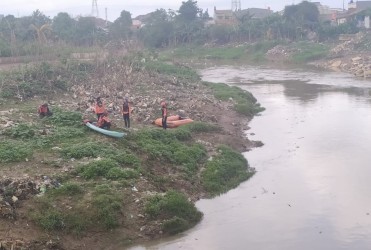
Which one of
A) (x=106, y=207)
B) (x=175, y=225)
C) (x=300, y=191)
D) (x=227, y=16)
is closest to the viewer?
A: (x=106, y=207)

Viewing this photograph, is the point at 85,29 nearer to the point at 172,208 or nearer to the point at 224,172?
the point at 224,172

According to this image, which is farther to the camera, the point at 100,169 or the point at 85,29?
the point at 85,29

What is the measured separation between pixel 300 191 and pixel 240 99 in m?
14.1

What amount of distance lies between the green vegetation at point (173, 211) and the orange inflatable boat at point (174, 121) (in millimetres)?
6732

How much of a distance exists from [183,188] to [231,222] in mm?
2017

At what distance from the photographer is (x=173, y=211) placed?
12.5 metres

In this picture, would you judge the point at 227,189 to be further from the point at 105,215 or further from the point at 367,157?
the point at 367,157

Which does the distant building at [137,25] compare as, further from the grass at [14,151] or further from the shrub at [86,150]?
the grass at [14,151]

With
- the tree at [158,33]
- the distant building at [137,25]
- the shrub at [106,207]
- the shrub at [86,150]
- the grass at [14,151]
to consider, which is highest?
the distant building at [137,25]

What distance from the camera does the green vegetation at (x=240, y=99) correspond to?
86.3 ft

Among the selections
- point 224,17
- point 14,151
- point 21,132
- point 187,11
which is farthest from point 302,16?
point 14,151

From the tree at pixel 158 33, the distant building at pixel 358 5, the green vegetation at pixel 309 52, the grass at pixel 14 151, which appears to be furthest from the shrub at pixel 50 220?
the distant building at pixel 358 5

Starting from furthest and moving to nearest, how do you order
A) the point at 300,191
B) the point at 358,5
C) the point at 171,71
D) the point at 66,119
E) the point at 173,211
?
the point at 358,5 → the point at 171,71 → the point at 66,119 → the point at 300,191 → the point at 173,211

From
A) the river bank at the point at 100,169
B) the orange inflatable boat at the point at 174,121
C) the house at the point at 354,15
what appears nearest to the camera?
the river bank at the point at 100,169
